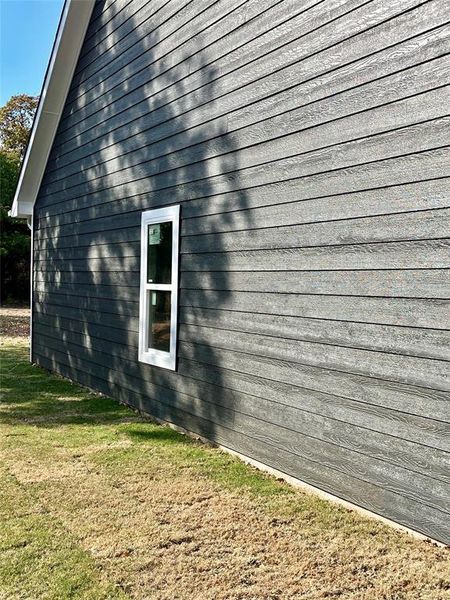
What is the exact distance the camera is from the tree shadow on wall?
4809mm

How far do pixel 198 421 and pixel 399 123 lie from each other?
3.07 m

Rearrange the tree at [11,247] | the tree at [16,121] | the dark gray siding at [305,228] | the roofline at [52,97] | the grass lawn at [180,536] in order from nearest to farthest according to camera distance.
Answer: the grass lawn at [180,536] < the dark gray siding at [305,228] < the roofline at [52,97] < the tree at [11,247] < the tree at [16,121]

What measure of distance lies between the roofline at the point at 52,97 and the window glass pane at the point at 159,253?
344cm

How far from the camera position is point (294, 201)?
154 inches

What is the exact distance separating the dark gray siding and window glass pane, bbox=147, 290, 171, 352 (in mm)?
302

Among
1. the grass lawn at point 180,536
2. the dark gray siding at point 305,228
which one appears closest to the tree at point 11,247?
the dark gray siding at point 305,228

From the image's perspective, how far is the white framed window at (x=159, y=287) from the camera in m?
5.36

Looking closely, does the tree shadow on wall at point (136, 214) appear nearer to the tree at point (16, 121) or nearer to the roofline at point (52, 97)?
the roofline at point (52, 97)

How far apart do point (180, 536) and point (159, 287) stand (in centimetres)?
300

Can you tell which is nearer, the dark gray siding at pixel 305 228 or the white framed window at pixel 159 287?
the dark gray siding at pixel 305 228

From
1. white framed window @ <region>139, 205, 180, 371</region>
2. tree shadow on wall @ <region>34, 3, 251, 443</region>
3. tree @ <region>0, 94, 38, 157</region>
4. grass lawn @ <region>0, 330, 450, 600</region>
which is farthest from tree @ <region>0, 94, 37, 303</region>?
grass lawn @ <region>0, 330, 450, 600</region>

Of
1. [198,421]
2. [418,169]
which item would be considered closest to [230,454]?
[198,421]

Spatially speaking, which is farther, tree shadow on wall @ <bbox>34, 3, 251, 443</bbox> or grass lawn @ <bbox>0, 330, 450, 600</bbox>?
tree shadow on wall @ <bbox>34, 3, 251, 443</bbox>

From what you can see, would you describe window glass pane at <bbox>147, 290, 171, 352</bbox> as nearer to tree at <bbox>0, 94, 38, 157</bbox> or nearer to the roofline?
the roofline
